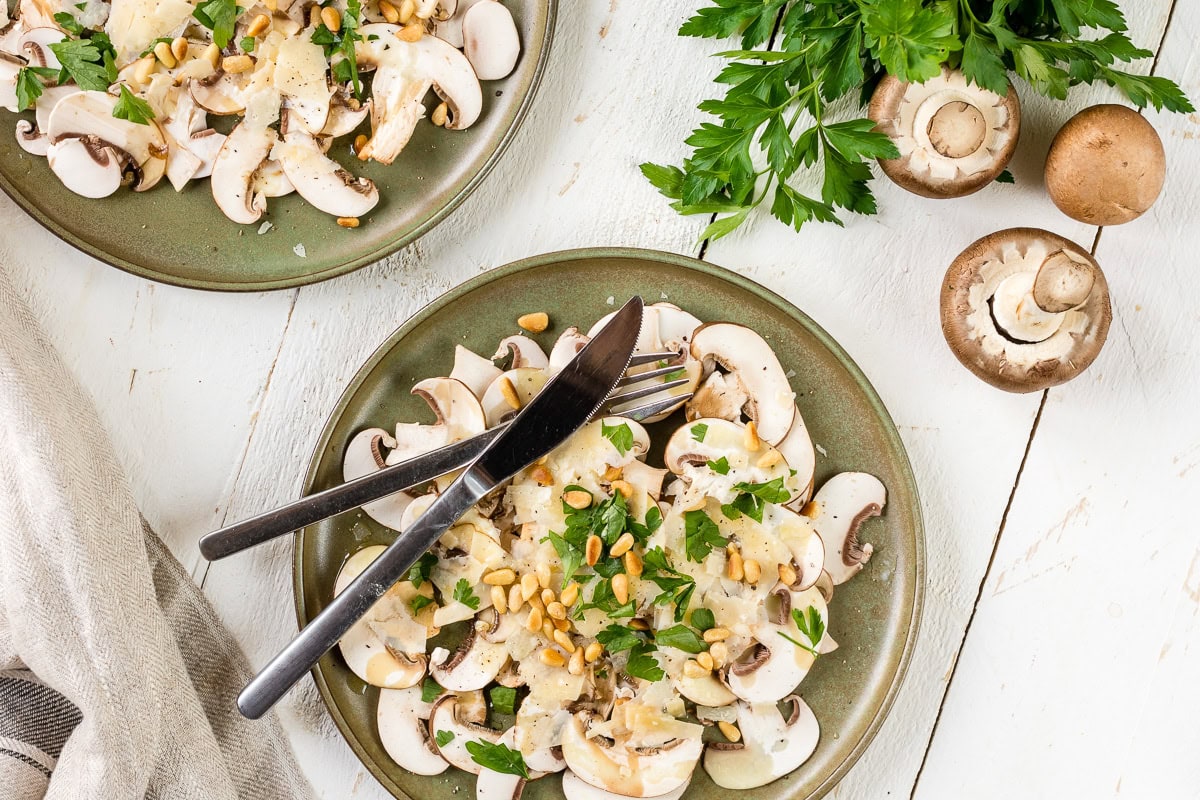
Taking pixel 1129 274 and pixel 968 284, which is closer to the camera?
pixel 968 284

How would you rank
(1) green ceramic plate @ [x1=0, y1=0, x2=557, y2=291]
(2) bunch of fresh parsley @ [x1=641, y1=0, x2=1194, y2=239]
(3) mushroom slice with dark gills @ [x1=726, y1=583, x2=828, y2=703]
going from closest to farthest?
(2) bunch of fresh parsley @ [x1=641, y1=0, x2=1194, y2=239], (3) mushroom slice with dark gills @ [x1=726, y1=583, x2=828, y2=703], (1) green ceramic plate @ [x1=0, y1=0, x2=557, y2=291]

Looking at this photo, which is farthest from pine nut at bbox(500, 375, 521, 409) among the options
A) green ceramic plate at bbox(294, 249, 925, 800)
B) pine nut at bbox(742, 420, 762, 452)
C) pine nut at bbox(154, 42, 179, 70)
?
pine nut at bbox(154, 42, 179, 70)

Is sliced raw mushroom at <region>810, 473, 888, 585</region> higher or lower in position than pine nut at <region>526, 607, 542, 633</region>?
higher

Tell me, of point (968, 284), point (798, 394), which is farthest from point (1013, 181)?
point (798, 394)

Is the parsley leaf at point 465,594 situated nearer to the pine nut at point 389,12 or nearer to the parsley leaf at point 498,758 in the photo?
the parsley leaf at point 498,758

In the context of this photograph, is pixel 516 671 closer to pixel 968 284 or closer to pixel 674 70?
pixel 968 284

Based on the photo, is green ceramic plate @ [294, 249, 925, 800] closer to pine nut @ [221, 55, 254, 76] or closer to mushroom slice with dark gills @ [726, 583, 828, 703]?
mushroom slice with dark gills @ [726, 583, 828, 703]
